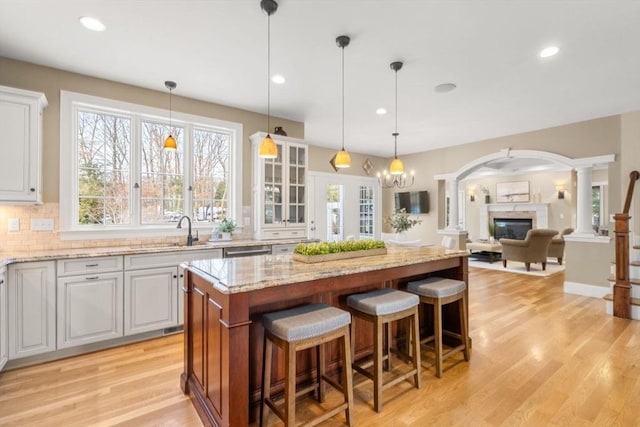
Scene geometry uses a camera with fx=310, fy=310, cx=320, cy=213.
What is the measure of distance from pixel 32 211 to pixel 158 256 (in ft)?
4.14

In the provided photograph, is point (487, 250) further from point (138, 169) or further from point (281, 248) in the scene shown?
point (138, 169)

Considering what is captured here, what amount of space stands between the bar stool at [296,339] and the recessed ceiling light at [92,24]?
2616 millimetres

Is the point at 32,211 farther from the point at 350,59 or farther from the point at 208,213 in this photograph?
the point at 350,59

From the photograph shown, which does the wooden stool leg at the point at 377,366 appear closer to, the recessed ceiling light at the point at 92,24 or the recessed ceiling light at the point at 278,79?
the recessed ceiling light at the point at 278,79

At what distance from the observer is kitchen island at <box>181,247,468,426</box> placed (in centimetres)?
164

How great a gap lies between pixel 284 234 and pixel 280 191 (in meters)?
0.62

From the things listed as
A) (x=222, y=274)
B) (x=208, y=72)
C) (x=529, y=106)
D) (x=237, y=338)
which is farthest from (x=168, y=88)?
(x=529, y=106)

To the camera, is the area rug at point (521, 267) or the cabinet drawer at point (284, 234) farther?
the area rug at point (521, 267)

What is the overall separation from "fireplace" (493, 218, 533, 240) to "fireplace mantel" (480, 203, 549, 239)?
0.24 meters

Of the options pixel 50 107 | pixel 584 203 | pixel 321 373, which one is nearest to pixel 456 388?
pixel 321 373

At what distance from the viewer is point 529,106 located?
4.24 m

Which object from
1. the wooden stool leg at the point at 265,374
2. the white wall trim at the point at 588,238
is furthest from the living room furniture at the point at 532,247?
the wooden stool leg at the point at 265,374

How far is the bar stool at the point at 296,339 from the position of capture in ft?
5.50

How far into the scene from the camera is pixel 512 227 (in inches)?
383
